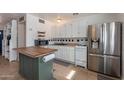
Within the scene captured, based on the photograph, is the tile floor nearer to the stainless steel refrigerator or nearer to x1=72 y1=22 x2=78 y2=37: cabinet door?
the stainless steel refrigerator

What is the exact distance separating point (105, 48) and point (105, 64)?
34 cm

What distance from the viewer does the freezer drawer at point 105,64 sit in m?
2.08

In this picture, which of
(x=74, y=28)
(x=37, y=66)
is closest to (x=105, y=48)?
(x=74, y=28)

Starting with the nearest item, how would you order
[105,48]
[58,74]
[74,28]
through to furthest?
[58,74] < [105,48] < [74,28]

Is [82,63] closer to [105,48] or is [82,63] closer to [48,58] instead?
[105,48]

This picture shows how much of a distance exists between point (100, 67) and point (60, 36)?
113 centimetres

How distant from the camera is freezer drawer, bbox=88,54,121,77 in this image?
2.08 metres

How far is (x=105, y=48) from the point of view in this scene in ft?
7.22
